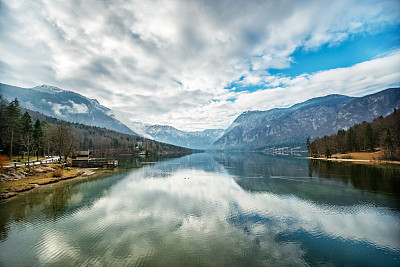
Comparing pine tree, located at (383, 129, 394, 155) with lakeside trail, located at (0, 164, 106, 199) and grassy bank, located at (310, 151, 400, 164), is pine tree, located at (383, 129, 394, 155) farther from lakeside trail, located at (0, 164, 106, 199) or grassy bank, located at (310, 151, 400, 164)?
lakeside trail, located at (0, 164, 106, 199)

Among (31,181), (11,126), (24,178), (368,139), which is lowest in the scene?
(31,181)

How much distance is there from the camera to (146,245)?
16547mm

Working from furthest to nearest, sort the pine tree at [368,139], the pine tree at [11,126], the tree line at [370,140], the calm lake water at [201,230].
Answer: the pine tree at [368,139] → the tree line at [370,140] → the pine tree at [11,126] → the calm lake water at [201,230]

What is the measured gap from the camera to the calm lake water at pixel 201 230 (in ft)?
47.8

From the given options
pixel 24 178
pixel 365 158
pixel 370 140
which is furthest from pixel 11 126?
pixel 370 140

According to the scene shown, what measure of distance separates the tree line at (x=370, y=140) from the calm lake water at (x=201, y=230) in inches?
2688

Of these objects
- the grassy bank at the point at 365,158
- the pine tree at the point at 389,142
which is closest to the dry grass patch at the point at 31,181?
the grassy bank at the point at 365,158

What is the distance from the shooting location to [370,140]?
327 ft

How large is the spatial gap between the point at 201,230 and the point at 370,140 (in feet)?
406

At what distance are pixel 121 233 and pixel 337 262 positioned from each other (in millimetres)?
19675

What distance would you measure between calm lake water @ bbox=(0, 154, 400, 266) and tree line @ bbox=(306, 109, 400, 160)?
68288 millimetres

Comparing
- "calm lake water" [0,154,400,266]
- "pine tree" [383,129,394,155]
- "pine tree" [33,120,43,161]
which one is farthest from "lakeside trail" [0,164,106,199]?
"pine tree" [383,129,394,155]

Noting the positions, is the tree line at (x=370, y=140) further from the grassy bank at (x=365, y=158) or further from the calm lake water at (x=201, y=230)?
the calm lake water at (x=201, y=230)

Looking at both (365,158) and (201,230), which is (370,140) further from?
(201,230)
